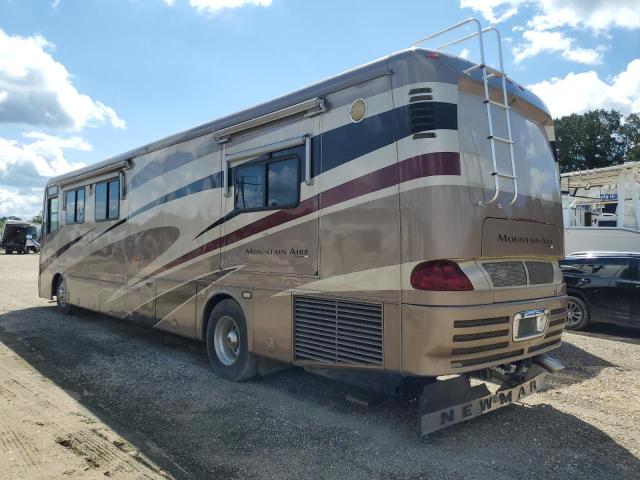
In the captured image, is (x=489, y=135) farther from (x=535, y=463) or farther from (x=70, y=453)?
(x=70, y=453)

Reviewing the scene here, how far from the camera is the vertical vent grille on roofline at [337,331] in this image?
13.4ft

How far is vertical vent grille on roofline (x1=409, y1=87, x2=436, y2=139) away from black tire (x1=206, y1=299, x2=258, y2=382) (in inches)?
112

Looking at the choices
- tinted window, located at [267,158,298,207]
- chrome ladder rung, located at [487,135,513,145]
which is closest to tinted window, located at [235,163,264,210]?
tinted window, located at [267,158,298,207]

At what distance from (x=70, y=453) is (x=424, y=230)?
3.23 metres

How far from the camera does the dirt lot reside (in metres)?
3.61

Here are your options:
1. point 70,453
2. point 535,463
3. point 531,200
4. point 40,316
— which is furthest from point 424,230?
point 40,316

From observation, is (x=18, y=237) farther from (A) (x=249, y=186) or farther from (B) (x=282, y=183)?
(B) (x=282, y=183)

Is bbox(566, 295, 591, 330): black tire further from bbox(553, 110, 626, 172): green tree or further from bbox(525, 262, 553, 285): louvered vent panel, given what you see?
bbox(553, 110, 626, 172): green tree

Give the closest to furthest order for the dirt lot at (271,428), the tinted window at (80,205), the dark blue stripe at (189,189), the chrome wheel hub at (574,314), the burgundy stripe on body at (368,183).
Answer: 1. the dirt lot at (271,428)
2. the burgundy stripe on body at (368,183)
3. the dark blue stripe at (189,189)
4. the chrome wheel hub at (574,314)
5. the tinted window at (80,205)

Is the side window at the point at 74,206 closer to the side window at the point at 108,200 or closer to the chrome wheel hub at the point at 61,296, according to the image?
the side window at the point at 108,200

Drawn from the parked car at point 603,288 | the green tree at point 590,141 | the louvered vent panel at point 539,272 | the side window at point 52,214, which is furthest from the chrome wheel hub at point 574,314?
the green tree at point 590,141

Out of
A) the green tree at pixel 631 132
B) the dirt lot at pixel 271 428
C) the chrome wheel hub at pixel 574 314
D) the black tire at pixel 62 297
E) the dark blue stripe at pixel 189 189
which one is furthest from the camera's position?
the green tree at pixel 631 132

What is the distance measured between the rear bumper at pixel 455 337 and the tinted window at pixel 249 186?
2217 millimetres

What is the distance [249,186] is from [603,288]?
20.8 ft
